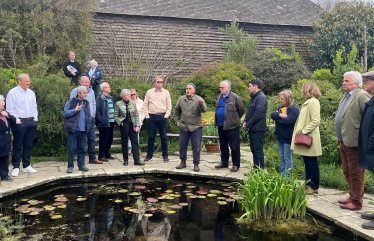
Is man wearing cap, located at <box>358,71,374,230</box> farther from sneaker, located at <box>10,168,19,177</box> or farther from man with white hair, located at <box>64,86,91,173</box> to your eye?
sneaker, located at <box>10,168,19,177</box>

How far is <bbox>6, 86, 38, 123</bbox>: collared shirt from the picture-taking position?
6066 mm

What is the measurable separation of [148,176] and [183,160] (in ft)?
2.57

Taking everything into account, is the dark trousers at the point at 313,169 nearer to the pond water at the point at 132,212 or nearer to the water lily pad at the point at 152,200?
the pond water at the point at 132,212

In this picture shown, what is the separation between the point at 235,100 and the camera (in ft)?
21.1

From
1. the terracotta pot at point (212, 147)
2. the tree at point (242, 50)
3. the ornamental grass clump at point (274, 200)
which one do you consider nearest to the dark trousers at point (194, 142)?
the terracotta pot at point (212, 147)

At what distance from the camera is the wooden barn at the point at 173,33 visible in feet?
57.8

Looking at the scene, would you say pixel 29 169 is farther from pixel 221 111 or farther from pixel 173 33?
pixel 173 33

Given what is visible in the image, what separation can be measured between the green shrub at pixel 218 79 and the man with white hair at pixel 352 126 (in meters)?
9.98

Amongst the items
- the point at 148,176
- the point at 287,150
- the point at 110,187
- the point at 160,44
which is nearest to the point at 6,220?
the point at 110,187

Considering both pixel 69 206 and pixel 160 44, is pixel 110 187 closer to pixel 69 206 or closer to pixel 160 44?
pixel 69 206

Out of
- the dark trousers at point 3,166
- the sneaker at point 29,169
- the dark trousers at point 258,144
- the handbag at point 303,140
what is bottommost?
the sneaker at point 29,169

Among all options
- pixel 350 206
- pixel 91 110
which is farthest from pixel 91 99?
pixel 350 206

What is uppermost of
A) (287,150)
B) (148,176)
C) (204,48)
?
(204,48)

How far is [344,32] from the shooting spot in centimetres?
1966
